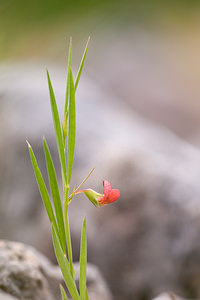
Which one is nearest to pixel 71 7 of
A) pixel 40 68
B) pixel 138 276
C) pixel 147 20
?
pixel 147 20

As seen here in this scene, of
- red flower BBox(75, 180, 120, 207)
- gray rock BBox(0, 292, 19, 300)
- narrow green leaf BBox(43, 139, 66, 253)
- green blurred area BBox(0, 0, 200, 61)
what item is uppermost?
green blurred area BBox(0, 0, 200, 61)

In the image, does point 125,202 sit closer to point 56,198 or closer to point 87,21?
point 56,198

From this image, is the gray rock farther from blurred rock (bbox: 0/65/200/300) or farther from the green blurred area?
the green blurred area

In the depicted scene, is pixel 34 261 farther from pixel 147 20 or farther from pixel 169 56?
pixel 147 20

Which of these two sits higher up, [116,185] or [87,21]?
[87,21]

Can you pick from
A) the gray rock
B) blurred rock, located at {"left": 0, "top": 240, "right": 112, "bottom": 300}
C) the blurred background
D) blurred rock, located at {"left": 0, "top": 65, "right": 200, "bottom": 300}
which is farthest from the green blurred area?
the gray rock

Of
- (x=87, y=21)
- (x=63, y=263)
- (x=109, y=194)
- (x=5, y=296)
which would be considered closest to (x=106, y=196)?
(x=109, y=194)
